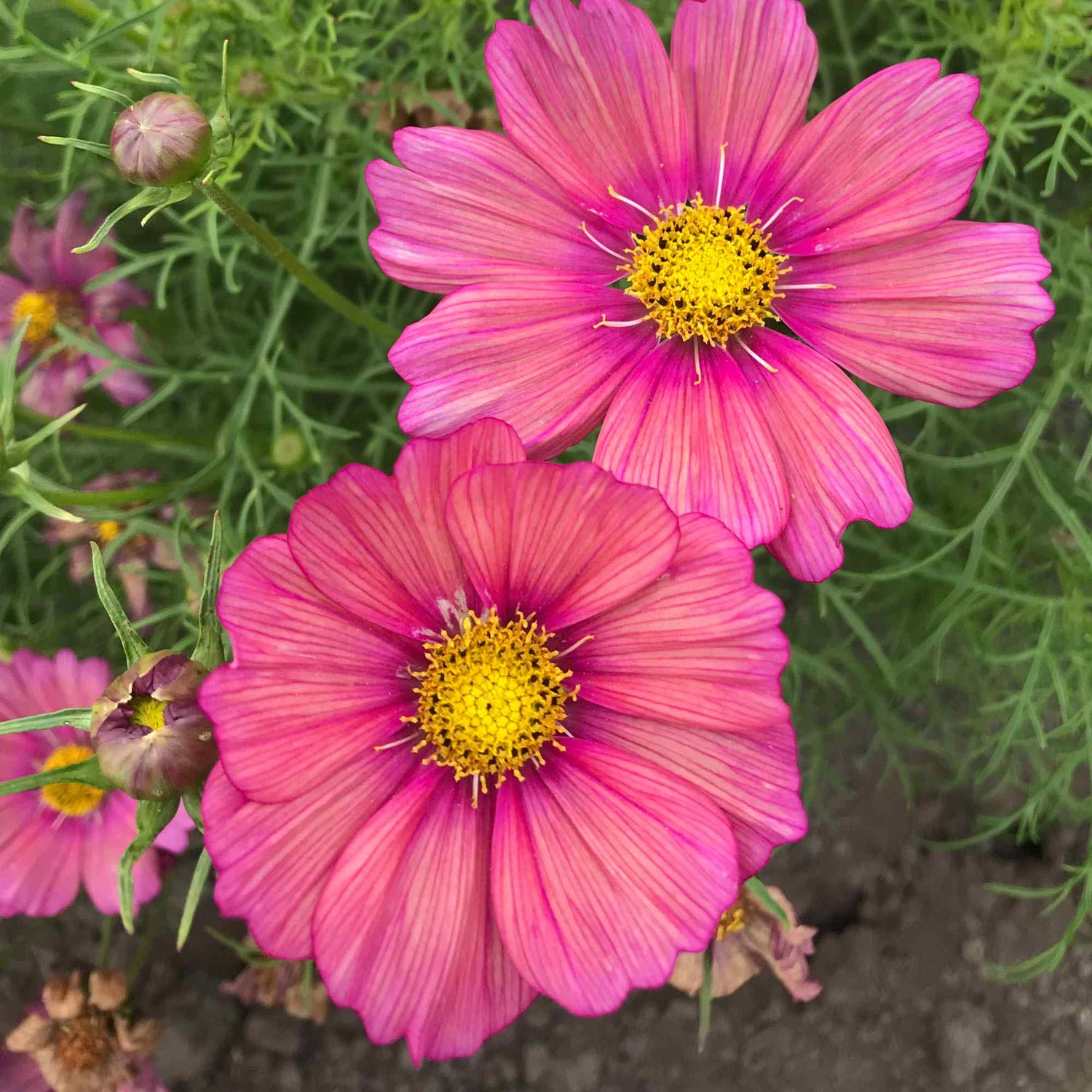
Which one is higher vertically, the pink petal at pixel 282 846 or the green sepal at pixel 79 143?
the green sepal at pixel 79 143

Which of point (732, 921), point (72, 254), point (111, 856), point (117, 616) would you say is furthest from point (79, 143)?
point (732, 921)

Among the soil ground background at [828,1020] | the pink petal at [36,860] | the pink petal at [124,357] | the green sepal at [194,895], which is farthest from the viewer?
the soil ground background at [828,1020]

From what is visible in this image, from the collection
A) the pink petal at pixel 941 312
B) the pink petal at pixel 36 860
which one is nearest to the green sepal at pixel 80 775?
the pink petal at pixel 36 860

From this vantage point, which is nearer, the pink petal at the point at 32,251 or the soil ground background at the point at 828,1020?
the pink petal at the point at 32,251

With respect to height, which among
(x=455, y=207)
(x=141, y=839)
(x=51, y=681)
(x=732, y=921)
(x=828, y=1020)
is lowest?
(x=828, y=1020)

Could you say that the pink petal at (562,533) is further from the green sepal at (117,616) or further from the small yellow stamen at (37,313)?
the small yellow stamen at (37,313)

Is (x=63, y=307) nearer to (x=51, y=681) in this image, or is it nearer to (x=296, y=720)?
(x=51, y=681)

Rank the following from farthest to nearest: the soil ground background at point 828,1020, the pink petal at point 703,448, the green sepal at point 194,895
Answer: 1. the soil ground background at point 828,1020
2. the pink petal at point 703,448
3. the green sepal at point 194,895
